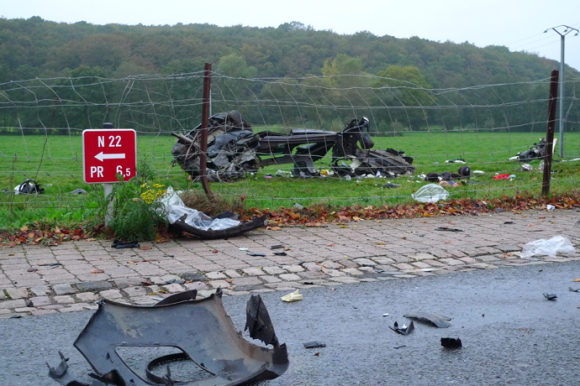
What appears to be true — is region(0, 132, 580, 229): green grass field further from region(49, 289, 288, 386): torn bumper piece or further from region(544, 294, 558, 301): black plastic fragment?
region(544, 294, 558, 301): black plastic fragment

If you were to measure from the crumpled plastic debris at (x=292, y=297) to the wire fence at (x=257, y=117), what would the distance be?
11.3 feet

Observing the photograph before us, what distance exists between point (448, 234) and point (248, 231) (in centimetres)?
259

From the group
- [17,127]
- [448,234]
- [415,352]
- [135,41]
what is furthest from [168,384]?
[135,41]

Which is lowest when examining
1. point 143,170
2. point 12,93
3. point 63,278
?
point 63,278

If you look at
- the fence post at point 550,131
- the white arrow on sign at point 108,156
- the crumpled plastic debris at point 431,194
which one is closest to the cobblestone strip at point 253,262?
the white arrow on sign at point 108,156

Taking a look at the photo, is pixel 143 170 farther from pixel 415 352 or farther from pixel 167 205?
pixel 415 352

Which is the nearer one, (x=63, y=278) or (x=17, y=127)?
(x=63, y=278)

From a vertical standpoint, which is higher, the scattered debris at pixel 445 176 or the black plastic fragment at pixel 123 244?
the scattered debris at pixel 445 176

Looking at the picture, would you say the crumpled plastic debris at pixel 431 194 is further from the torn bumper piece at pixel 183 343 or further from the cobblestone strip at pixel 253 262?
the torn bumper piece at pixel 183 343

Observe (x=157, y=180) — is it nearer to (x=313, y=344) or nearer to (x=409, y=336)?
(x=313, y=344)

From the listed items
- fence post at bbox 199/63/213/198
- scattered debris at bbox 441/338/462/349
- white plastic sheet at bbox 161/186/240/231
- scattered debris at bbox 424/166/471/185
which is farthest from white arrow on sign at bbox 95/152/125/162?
scattered debris at bbox 424/166/471/185

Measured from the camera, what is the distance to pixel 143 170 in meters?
7.21

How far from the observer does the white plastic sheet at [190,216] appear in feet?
23.6

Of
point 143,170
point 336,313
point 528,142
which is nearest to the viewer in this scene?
point 336,313
